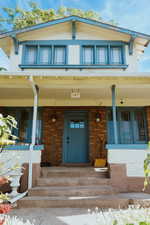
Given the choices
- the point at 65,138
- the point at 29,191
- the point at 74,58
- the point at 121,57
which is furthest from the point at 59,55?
the point at 29,191

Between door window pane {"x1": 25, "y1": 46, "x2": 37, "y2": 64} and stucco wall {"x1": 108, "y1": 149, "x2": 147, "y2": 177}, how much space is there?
4.51 m

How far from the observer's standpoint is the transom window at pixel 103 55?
6.05 metres

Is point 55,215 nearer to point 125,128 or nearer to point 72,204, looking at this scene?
point 72,204

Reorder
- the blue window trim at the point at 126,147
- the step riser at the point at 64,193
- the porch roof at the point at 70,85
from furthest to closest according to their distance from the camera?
the porch roof at the point at 70,85, the blue window trim at the point at 126,147, the step riser at the point at 64,193

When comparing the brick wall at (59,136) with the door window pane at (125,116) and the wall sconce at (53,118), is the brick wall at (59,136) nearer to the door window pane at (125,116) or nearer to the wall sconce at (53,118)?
the wall sconce at (53,118)

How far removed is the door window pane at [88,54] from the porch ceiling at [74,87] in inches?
58.9

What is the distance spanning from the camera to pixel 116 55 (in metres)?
6.18

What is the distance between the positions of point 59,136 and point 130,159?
2.81m

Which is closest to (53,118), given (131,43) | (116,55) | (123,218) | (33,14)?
(116,55)

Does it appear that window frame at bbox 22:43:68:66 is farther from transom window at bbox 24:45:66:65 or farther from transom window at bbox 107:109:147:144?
transom window at bbox 107:109:147:144

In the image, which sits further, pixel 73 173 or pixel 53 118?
pixel 53 118

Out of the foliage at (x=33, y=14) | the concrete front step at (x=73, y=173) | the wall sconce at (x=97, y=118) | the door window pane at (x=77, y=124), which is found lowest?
the concrete front step at (x=73, y=173)

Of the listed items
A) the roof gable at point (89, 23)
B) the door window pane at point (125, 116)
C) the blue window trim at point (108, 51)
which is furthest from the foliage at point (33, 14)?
the door window pane at point (125, 116)

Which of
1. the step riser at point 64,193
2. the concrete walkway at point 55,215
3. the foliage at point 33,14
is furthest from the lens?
the foliage at point 33,14
